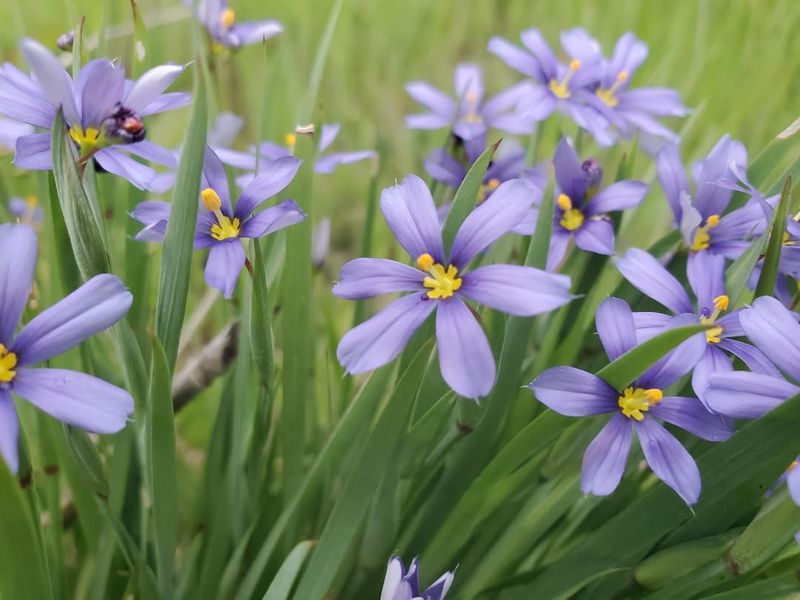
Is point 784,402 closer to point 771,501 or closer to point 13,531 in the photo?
point 771,501

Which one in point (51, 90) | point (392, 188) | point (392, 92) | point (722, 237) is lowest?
point (392, 92)

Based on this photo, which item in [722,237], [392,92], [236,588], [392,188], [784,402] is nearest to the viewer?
[784,402]

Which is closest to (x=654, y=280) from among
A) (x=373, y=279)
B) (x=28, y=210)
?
(x=373, y=279)

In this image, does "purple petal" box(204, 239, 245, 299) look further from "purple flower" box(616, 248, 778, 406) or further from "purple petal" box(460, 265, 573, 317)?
"purple flower" box(616, 248, 778, 406)

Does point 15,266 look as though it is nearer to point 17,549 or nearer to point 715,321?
point 17,549

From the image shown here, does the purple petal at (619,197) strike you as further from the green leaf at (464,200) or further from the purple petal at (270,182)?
the purple petal at (270,182)

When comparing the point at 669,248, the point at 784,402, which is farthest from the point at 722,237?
the point at 784,402
